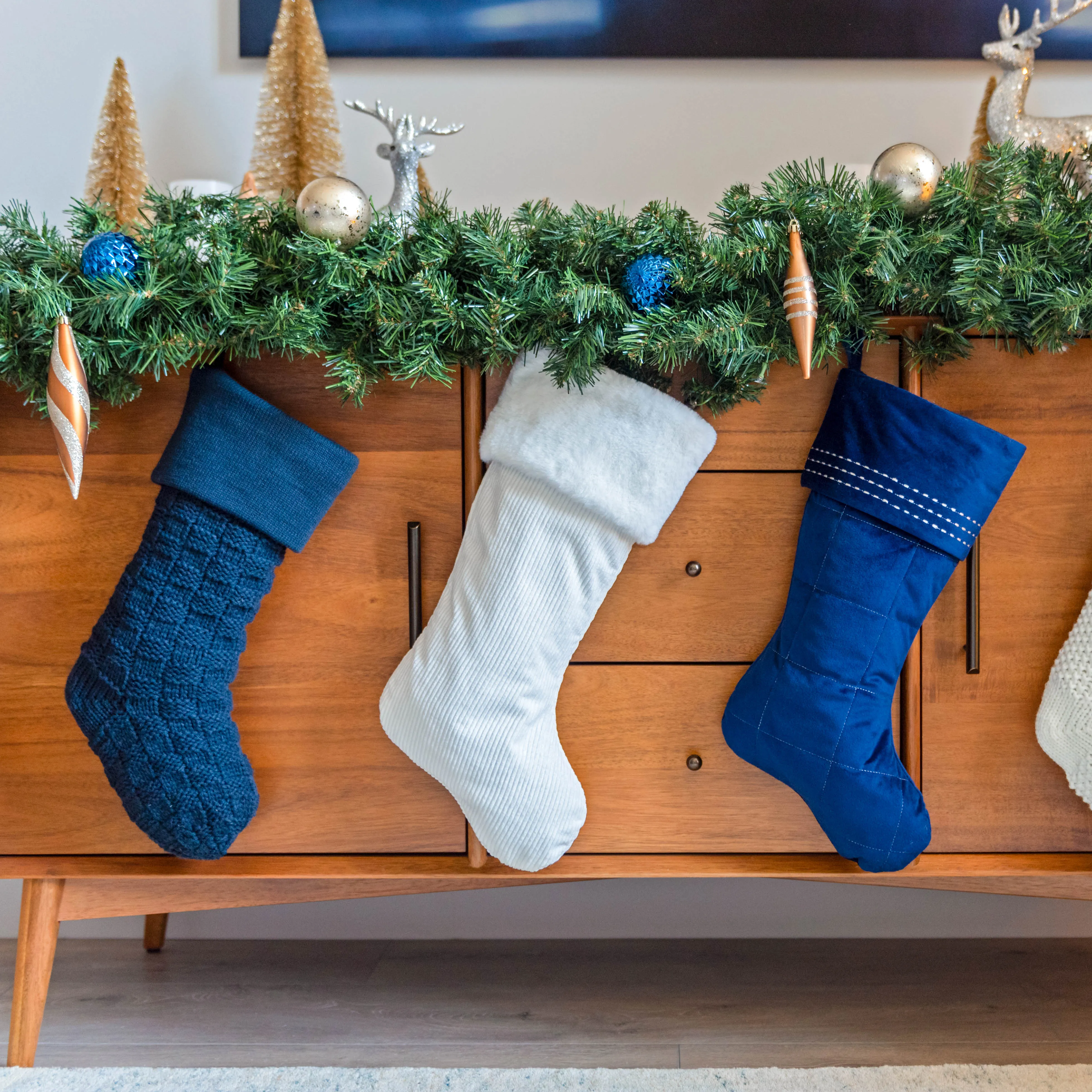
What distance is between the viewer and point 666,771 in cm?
97

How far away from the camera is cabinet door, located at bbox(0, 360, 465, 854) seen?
0.95 meters

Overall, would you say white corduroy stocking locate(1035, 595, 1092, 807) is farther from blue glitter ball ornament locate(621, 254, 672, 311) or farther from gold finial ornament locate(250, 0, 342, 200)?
gold finial ornament locate(250, 0, 342, 200)

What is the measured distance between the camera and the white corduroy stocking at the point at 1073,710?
908mm

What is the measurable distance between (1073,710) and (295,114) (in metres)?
1.28

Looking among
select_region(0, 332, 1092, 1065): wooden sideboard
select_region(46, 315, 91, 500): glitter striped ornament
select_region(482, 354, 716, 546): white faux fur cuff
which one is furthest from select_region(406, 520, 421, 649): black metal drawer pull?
select_region(46, 315, 91, 500): glitter striped ornament

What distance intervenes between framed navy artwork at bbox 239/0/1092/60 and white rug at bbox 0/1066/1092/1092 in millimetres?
1425

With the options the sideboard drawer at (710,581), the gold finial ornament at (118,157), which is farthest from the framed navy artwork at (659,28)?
the sideboard drawer at (710,581)

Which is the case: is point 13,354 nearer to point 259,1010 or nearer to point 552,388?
point 552,388

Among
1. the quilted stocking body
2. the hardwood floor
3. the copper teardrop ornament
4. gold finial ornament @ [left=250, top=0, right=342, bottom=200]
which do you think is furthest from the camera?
gold finial ornament @ [left=250, top=0, right=342, bottom=200]

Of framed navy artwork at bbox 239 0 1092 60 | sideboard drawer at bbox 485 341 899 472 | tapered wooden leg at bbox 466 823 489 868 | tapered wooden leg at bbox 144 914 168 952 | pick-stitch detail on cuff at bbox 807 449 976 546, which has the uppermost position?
framed navy artwork at bbox 239 0 1092 60

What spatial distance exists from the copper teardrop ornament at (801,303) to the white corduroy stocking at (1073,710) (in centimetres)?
Answer: 46

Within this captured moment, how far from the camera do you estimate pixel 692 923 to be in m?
1.34

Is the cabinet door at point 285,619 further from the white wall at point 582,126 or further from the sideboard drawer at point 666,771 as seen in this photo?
the white wall at point 582,126

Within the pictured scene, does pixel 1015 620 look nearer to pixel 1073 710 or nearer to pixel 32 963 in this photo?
pixel 1073 710
